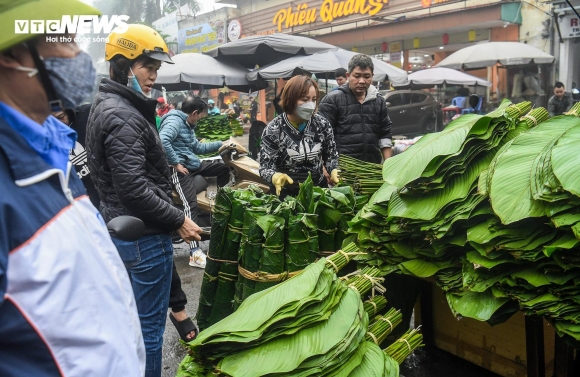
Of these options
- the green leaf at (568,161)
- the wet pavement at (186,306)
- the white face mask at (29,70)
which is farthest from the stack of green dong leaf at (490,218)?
the white face mask at (29,70)

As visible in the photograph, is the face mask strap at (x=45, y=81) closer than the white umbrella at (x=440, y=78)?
Yes

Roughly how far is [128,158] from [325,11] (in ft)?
67.0

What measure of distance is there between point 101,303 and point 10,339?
0.19 metres

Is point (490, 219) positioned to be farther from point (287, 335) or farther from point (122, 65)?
point (122, 65)

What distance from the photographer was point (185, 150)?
18.8 ft

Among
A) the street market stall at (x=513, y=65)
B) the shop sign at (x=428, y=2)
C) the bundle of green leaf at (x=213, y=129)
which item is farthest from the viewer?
the shop sign at (x=428, y=2)

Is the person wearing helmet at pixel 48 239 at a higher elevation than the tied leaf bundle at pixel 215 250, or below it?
higher

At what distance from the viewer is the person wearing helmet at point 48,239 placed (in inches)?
36.4

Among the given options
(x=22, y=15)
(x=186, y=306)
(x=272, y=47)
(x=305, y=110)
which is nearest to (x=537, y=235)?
(x=22, y=15)

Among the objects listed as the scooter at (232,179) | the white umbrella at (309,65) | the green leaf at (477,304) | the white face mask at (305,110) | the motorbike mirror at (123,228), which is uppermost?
the white umbrella at (309,65)

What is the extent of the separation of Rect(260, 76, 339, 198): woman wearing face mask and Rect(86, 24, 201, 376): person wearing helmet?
3.77 feet

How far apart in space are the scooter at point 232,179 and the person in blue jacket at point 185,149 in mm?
510

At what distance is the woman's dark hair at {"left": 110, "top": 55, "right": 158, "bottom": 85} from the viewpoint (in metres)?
2.48

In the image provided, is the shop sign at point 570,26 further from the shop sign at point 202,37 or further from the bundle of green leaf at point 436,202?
the shop sign at point 202,37
